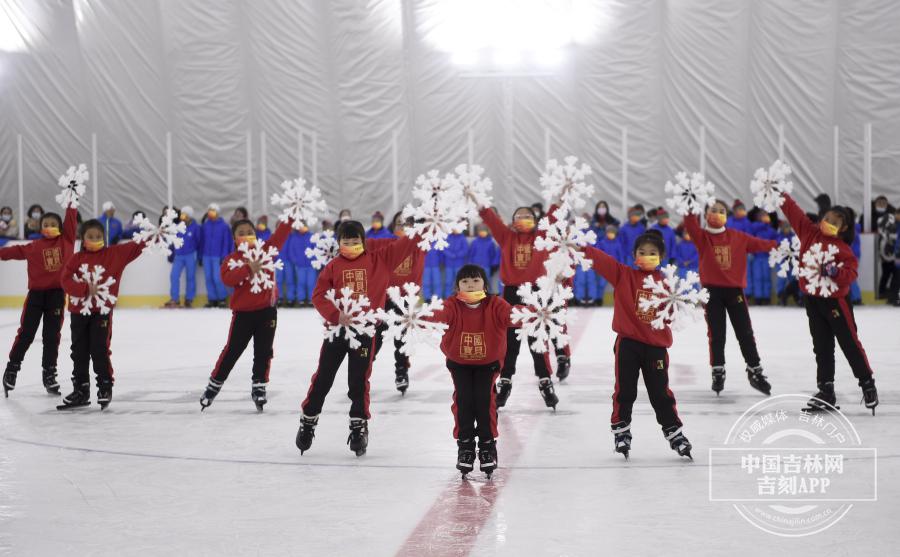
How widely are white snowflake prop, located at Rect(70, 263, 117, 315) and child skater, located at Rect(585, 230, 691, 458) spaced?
4294 mm

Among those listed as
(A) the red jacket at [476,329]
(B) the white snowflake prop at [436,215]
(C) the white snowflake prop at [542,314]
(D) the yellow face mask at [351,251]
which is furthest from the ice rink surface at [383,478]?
(B) the white snowflake prop at [436,215]

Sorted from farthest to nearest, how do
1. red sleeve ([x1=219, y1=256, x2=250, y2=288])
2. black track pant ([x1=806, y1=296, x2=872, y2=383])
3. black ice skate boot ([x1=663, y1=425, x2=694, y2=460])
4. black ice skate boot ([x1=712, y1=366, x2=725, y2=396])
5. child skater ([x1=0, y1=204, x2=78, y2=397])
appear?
child skater ([x1=0, y1=204, x2=78, y2=397]), black ice skate boot ([x1=712, y1=366, x2=725, y2=396]), red sleeve ([x1=219, y1=256, x2=250, y2=288]), black track pant ([x1=806, y1=296, x2=872, y2=383]), black ice skate boot ([x1=663, y1=425, x2=694, y2=460])

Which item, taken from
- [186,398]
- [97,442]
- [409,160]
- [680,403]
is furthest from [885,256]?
[97,442]

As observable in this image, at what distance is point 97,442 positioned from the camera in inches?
304

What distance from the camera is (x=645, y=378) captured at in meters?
7.05

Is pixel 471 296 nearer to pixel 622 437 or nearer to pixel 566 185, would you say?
pixel 622 437

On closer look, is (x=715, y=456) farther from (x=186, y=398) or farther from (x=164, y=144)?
(x=164, y=144)

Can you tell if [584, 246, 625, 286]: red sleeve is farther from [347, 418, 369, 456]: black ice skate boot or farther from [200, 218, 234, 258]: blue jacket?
[200, 218, 234, 258]: blue jacket

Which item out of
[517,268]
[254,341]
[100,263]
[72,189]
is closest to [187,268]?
[72,189]

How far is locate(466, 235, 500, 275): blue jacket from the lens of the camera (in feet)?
69.8

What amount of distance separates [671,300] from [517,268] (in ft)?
8.69

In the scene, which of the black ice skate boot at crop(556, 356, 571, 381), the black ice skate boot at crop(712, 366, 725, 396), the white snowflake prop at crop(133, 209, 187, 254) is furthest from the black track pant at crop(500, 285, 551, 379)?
the white snowflake prop at crop(133, 209, 187, 254)

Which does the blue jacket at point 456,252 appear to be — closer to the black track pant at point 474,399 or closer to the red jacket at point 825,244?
the red jacket at point 825,244

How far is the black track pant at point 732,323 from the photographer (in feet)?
32.1
